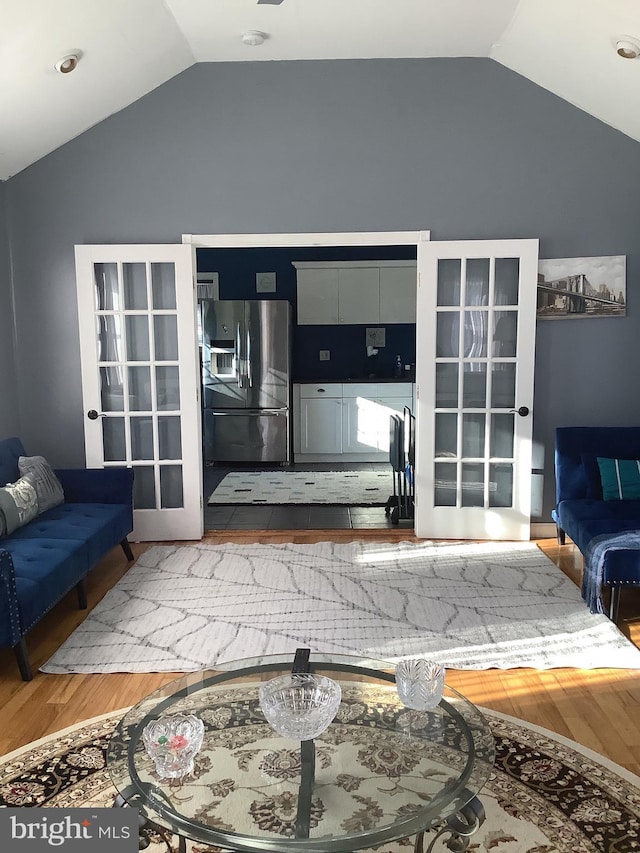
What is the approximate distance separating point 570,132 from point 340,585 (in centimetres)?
326

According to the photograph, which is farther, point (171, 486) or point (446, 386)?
point (171, 486)

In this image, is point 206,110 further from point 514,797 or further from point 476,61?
point 514,797

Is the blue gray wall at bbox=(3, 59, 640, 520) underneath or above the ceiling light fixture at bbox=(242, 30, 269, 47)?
underneath

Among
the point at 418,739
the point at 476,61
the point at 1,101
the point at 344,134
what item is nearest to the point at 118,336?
the point at 1,101

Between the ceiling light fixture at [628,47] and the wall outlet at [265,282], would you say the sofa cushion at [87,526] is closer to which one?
the ceiling light fixture at [628,47]

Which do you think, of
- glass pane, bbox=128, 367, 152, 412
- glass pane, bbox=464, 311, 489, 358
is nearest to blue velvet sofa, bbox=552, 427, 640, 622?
glass pane, bbox=464, 311, 489, 358

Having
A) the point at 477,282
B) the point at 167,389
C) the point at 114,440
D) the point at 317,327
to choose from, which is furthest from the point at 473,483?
the point at 317,327

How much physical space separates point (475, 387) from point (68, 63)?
3112mm

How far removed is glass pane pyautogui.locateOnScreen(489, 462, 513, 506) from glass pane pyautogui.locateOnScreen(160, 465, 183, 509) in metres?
2.16

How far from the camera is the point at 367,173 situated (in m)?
4.91

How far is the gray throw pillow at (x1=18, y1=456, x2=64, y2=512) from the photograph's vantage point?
4.25 metres

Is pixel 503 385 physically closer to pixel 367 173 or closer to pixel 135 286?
pixel 367 173

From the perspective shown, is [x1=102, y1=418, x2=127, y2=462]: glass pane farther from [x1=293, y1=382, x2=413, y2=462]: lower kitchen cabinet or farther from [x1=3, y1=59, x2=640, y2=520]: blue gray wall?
[x1=293, y1=382, x2=413, y2=462]: lower kitchen cabinet

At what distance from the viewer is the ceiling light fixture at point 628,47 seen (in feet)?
11.8
